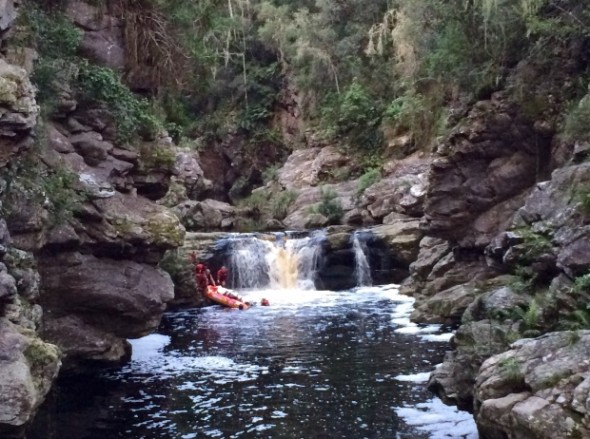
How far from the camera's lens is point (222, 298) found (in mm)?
19656

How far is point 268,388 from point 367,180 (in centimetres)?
1880

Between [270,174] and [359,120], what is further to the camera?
[270,174]

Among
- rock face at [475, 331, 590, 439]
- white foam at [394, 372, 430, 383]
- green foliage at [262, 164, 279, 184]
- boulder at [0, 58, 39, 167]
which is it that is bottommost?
white foam at [394, 372, 430, 383]

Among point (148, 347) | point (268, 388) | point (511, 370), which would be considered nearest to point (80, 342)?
point (268, 388)

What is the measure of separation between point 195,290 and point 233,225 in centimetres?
1000

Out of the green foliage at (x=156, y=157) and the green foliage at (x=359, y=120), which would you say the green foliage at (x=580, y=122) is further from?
the green foliage at (x=359, y=120)

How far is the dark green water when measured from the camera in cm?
872

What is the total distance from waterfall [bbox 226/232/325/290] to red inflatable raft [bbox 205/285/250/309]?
291 centimetres

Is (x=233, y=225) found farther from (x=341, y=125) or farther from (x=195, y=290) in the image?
(x=195, y=290)

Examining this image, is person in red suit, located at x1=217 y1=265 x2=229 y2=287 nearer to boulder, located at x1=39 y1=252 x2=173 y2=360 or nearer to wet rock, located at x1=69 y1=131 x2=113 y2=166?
boulder, located at x1=39 y1=252 x2=173 y2=360

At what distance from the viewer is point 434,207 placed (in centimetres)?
1712

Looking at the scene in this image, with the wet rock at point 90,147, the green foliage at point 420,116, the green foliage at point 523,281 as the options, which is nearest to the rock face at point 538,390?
the green foliage at point 523,281

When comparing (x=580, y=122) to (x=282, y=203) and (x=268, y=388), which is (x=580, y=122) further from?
(x=282, y=203)

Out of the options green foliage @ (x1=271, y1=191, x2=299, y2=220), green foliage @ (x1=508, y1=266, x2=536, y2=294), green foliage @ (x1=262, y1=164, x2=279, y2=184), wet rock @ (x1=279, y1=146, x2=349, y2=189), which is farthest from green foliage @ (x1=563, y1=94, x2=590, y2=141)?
green foliage @ (x1=262, y1=164, x2=279, y2=184)
